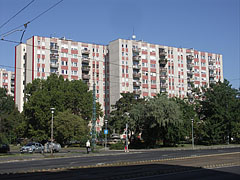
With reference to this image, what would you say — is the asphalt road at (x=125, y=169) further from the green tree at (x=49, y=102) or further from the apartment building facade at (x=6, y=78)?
the apartment building facade at (x=6, y=78)

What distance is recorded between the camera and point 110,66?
9312 cm

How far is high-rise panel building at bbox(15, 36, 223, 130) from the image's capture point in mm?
85500

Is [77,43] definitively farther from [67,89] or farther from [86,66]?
[67,89]

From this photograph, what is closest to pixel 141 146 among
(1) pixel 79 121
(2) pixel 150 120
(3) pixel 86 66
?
(2) pixel 150 120

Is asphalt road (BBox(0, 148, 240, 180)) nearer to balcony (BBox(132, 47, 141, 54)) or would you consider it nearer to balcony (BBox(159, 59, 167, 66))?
balcony (BBox(132, 47, 141, 54))

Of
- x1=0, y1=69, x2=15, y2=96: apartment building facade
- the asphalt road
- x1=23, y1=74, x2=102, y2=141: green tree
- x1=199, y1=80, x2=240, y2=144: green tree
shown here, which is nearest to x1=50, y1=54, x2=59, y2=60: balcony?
x1=23, y1=74, x2=102, y2=141: green tree

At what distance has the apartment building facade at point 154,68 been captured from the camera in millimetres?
90938

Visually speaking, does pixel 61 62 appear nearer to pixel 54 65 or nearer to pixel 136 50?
pixel 54 65

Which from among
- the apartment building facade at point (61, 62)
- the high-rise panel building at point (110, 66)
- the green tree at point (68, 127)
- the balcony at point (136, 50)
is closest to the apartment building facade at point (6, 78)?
the high-rise panel building at point (110, 66)

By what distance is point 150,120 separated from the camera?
5481 centimetres

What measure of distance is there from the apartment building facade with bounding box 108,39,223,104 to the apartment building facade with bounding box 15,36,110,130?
11.3ft

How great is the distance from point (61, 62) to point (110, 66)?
13707 mm

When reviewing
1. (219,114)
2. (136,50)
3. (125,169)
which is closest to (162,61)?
(136,50)

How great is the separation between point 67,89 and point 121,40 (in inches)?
1149
